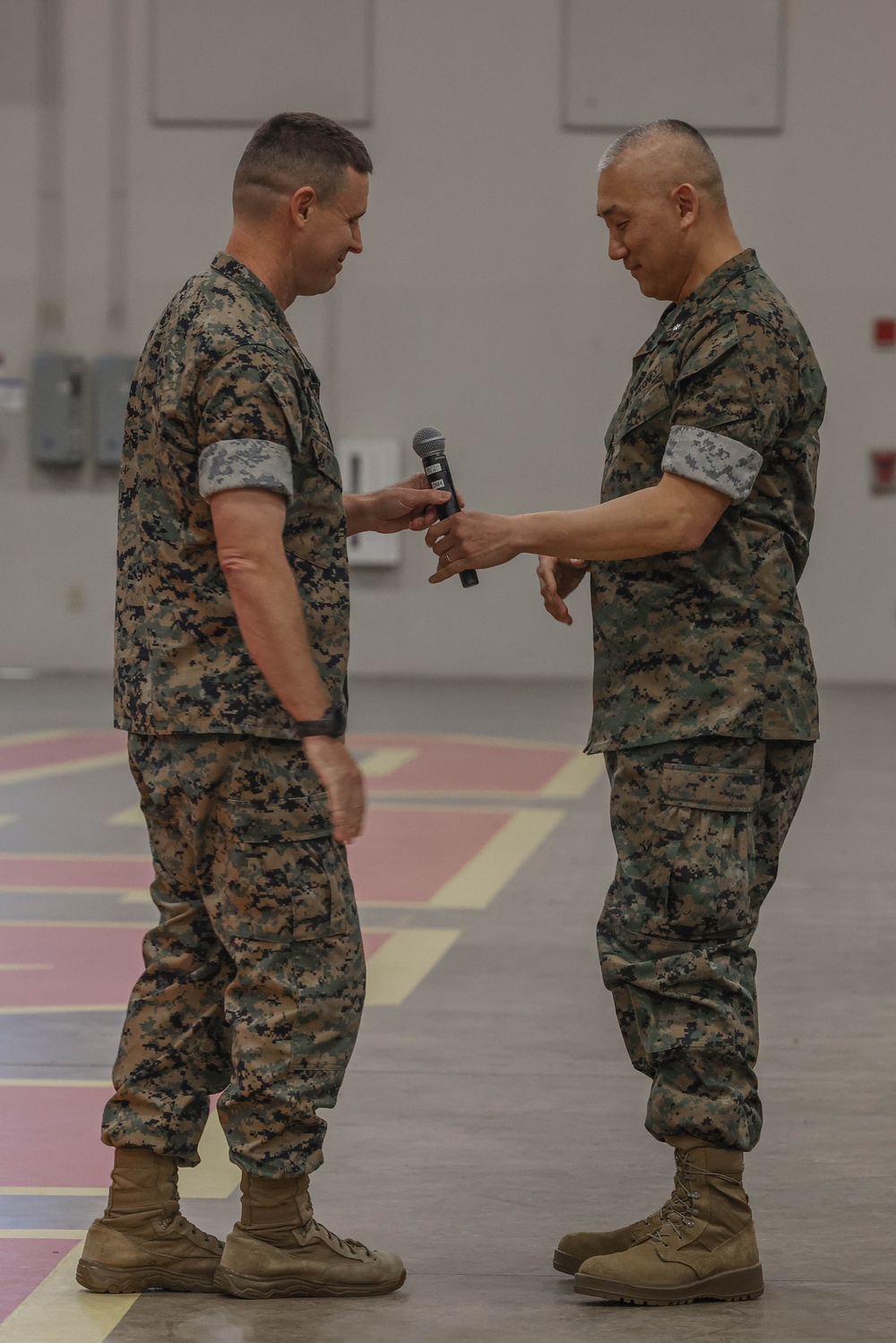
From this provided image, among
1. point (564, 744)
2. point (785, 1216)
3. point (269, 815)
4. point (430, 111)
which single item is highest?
point (430, 111)

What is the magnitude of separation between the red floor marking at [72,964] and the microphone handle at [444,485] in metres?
1.94

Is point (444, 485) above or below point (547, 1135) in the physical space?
above

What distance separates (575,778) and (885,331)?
19.9 feet

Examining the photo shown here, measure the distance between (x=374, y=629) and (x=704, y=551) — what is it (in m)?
10.9

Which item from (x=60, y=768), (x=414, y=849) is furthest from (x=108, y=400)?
(x=414, y=849)

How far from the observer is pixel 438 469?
9.57ft

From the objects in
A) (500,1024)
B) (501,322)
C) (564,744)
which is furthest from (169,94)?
(500,1024)

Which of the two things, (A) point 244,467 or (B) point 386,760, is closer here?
(A) point 244,467

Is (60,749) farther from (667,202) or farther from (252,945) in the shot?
(667,202)

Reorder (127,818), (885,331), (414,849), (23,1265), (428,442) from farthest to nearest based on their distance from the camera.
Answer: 1. (885,331)
2. (127,818)
3. (414,849)
4. (428,442)
5. (23,1265)

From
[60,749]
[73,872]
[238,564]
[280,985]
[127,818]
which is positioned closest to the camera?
[238,564]

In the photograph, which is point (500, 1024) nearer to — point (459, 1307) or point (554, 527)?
point (459, 1307)

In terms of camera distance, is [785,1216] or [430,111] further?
[430,111]

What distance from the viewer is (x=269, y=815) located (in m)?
2.63
